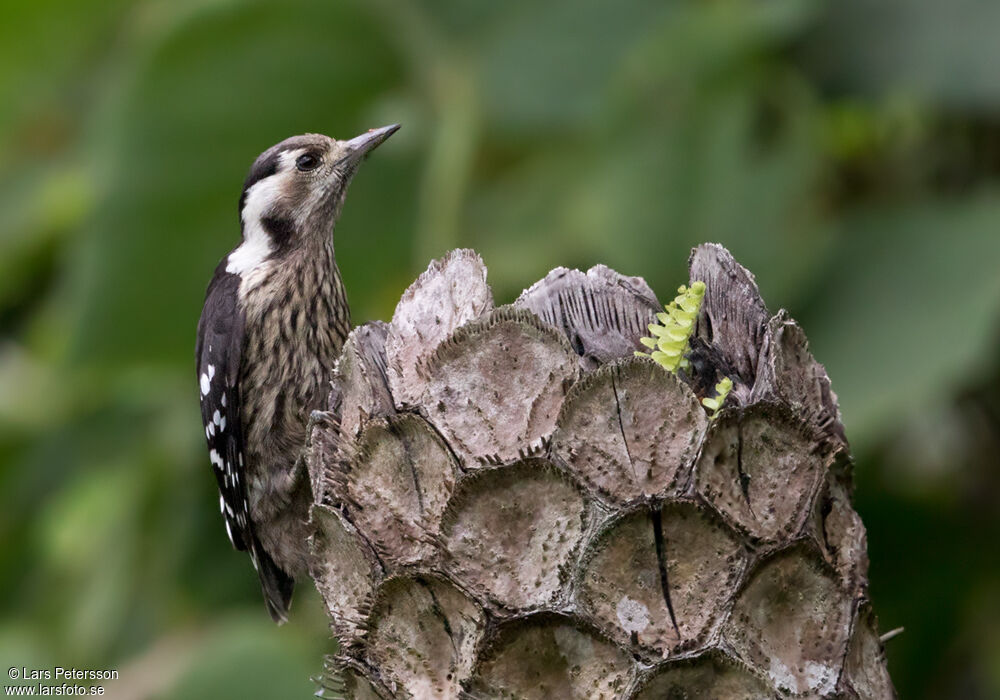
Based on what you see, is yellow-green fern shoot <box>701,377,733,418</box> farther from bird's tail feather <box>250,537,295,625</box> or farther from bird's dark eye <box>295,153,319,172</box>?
bird's dark eye <box>295,153,319,172</box>

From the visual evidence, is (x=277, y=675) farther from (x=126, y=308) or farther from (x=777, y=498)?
(x=777, y=498)

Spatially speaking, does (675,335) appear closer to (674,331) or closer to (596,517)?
(674,331)

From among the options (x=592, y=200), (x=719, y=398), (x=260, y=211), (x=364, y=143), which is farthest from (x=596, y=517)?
(x=592, y=200)

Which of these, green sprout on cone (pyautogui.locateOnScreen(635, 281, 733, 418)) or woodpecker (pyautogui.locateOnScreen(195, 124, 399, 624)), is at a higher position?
woodpecker (pyautogui.locateOnScreen(195, 124, 399, 624))

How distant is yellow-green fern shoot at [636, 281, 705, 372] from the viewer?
177 cm

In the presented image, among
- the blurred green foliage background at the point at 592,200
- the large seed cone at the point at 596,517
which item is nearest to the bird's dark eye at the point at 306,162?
the blurred green foliage background at the point at 592,200

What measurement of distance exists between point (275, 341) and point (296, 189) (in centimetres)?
49

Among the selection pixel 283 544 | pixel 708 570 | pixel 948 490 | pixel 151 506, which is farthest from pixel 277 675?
pixel 708 570

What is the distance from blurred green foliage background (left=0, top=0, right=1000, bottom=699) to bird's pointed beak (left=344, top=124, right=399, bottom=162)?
0.54m

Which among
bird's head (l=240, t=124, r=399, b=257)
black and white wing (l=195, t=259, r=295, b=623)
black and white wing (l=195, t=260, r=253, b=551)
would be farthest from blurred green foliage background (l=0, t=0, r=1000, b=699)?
black and white wing (l=195, t=260, r=253, b=551)

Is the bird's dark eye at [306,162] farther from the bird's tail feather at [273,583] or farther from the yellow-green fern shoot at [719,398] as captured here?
the yellow-green fern shoot at [719,398]

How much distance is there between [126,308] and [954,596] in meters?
2.84

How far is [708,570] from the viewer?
5.43ft

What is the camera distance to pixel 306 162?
12.2 feet
